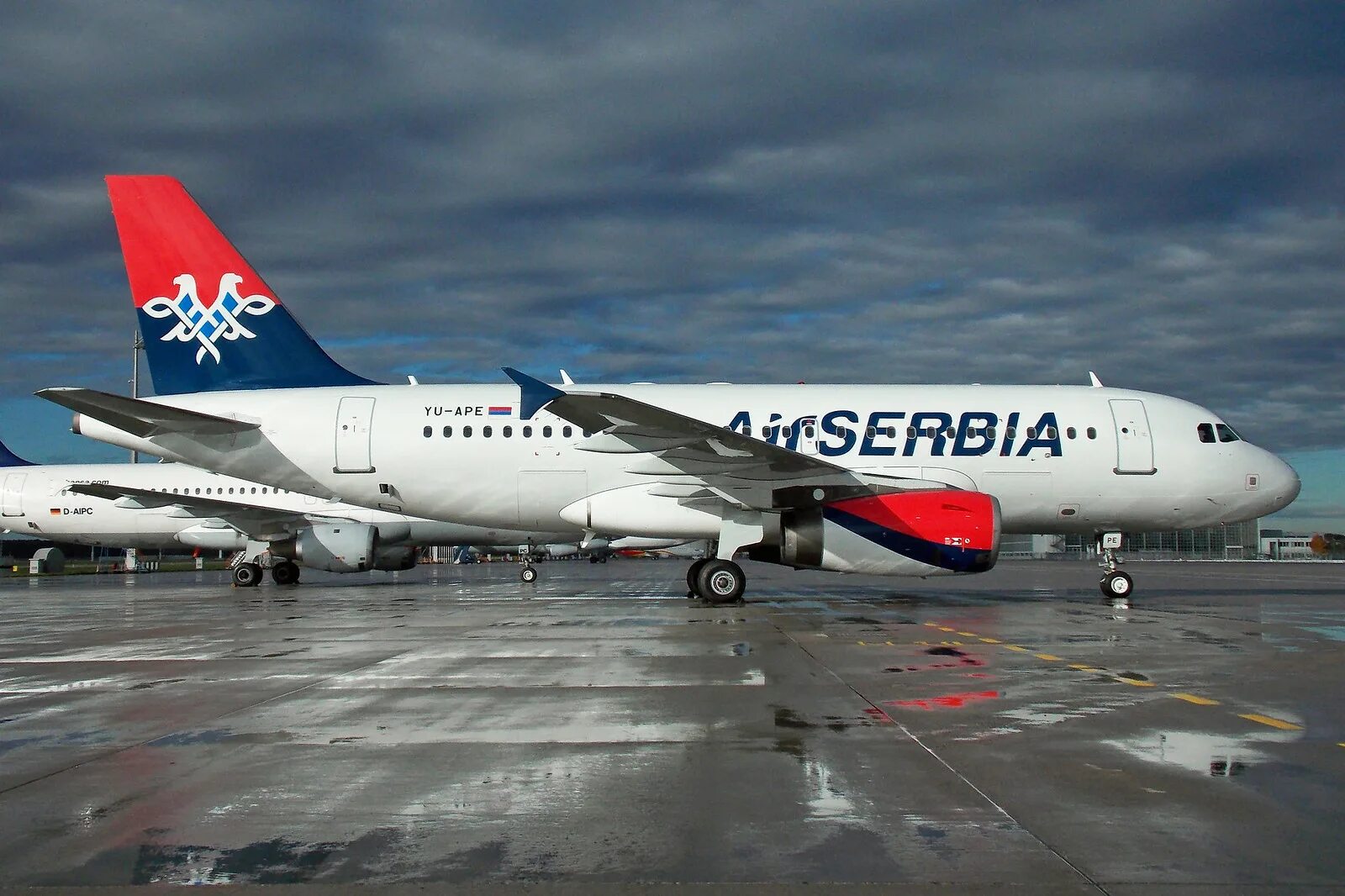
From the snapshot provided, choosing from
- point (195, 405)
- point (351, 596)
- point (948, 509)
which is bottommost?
point (351, 596)

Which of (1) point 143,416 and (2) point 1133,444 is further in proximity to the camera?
(2) point 1133,444

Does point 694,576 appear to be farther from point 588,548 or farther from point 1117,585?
point 588,548

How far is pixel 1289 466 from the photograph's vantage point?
2006cm

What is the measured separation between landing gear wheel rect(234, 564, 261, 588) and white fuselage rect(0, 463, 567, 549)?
2129 mm

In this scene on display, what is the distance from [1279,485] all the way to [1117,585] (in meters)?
3.87

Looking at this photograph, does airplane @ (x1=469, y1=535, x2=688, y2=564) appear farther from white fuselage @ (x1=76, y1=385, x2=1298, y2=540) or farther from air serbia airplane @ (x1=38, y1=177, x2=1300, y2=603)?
white fuselage @ (x1=76, y1=385, x2=1298, y2=540)

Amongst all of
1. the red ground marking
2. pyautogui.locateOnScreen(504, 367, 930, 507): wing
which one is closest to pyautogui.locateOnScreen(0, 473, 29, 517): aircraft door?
pyautogui.locateOnScreen(504, 367, 930, 507): wing

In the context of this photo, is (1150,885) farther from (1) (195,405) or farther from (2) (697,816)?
(1) (195,405)

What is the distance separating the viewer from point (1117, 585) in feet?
62.6

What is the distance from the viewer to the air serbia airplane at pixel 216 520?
29.0 metres

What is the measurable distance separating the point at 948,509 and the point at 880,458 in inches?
102

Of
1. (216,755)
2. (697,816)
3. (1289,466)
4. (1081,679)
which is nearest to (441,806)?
(697,816)

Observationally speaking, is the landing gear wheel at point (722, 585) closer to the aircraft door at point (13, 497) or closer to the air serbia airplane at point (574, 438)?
the air serbia airplane at point (574, 438)

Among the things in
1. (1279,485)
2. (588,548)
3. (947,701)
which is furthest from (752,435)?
(588,548)
